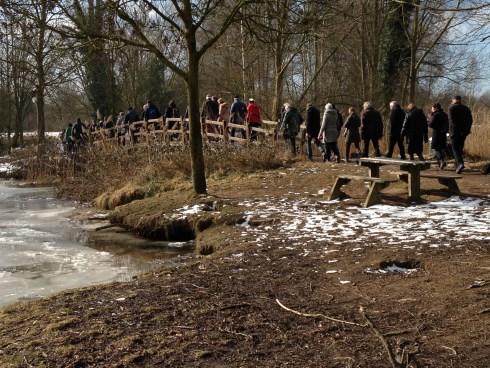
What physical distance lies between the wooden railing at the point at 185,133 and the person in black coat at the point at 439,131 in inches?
166

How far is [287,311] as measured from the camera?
5.64 metres

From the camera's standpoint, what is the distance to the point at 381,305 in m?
5.66

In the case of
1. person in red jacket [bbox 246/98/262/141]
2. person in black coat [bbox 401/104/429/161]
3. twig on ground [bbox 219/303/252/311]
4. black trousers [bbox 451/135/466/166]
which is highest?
person in red jacket [bbox 246/98/262/141]

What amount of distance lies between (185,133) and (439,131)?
7.89 metres

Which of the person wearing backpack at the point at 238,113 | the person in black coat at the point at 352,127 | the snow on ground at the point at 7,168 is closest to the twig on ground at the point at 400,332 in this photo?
the person in black coat at the point at 352,127

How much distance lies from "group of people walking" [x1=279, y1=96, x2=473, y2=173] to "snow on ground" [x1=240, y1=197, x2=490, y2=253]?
3.52 meters

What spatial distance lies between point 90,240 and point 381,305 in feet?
25.4

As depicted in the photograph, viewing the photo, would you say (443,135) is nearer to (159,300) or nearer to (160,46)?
(160,46)

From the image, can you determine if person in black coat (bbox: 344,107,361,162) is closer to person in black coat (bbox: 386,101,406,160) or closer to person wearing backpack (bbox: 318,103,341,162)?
person wearing backpack (bbox: 318,103,341,162)

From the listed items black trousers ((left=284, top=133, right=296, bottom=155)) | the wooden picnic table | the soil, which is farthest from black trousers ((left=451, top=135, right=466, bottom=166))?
the soil

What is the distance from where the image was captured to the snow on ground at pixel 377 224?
27.3 ft

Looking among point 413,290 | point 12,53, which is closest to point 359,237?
point 413,290

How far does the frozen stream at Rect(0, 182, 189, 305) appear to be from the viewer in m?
8.43

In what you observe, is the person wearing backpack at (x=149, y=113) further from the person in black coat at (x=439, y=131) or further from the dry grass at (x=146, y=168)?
the person in black coat at (x=439, y=131)
